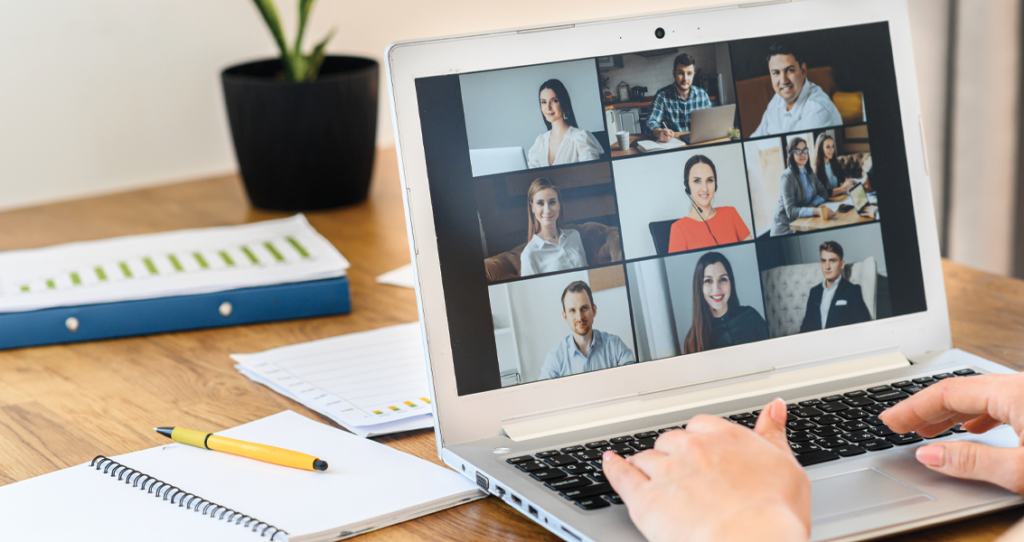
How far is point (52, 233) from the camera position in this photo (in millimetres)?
1258

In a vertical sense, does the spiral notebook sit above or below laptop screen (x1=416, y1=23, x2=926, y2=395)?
below

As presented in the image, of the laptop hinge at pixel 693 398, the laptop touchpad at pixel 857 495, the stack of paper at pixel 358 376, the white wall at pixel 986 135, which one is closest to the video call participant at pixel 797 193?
the laptop hinge at pixel 693 398

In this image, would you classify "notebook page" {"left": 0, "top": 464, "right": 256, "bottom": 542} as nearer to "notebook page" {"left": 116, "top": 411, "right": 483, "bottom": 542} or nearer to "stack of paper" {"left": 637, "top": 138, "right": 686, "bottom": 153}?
"notebook page" {"left": 116, "top": 411, "right": 483, "bottom": 542}

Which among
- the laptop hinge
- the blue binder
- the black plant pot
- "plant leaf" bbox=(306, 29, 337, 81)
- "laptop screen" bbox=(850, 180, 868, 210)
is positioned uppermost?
"plant leaf" bbox=(306, 29, 337, 81)

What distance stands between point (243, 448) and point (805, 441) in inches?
15.0

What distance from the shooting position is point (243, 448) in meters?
0.61

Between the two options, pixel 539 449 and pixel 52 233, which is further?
pixel 52 233

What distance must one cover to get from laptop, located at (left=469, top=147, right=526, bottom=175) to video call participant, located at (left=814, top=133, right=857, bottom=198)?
239mm

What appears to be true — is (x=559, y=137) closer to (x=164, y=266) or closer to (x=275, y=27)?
(x=164, y=266)

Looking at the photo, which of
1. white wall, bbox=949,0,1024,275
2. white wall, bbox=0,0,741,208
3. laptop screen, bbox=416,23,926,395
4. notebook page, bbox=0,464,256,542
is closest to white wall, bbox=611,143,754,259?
laptop screen, bbox=416,23,926,395

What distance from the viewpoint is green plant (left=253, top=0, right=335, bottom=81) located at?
1.25m

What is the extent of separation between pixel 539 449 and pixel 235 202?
38.8 inches

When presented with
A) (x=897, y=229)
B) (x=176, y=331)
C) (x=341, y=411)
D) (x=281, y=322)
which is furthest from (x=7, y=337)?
(x=897, y=229)

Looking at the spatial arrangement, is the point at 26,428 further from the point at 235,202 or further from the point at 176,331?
the point at 235,202
